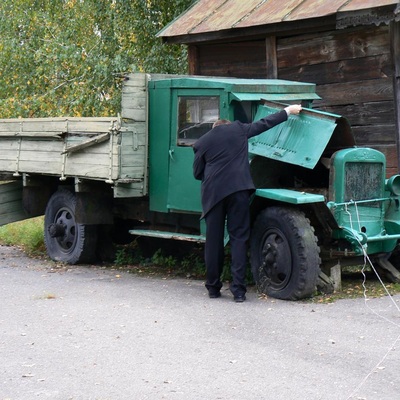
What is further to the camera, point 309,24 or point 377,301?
point 309,24

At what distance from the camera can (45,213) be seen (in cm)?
1301

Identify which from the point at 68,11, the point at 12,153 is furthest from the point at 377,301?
the point at 68,11

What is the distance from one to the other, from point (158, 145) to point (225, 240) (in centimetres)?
174

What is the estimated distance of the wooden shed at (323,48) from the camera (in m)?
12.0

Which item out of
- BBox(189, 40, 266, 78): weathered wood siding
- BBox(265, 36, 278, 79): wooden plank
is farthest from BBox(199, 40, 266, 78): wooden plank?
BBox(265, 36, 278, 79): wooden plank

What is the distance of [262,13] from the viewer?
44.5 feet

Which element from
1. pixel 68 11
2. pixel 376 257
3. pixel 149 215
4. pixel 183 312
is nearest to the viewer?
pixel 183 312

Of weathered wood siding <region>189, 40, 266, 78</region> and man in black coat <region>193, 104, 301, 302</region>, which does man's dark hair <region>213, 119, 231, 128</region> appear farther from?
weathered wood siding <region>189, 40, 266, 78</region>

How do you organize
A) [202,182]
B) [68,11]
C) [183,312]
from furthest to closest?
[68,11], [202,182], [183,312]

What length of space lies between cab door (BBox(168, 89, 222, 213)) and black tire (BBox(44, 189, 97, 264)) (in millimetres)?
1662

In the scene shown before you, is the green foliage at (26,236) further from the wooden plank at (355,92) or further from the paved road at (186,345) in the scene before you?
the wooden plank at (355,92)

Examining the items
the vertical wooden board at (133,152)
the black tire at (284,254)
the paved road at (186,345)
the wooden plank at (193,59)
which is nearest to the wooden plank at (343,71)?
the wooden plank at (193,59)

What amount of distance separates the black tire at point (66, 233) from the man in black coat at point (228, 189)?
2.80 meters

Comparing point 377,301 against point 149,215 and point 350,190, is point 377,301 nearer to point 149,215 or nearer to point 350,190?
point 350,190
